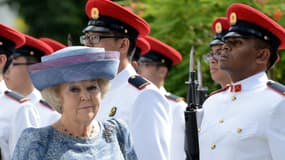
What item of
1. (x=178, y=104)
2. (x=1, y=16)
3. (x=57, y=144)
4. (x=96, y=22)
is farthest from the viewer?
(x=1, y=16)

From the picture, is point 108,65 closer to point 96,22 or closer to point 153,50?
point 96,22

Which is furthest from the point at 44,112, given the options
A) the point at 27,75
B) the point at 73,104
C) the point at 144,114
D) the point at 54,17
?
the point at 54,17

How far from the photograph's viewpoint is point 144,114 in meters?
7.57

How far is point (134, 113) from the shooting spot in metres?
7.61

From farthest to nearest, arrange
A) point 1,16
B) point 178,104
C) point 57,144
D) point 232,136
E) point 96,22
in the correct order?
point 1,16 → point 178,104 → point 96,22 → point 232,136 → point 57,144

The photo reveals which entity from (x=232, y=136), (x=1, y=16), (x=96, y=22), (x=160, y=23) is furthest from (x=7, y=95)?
(x=1, y=16)

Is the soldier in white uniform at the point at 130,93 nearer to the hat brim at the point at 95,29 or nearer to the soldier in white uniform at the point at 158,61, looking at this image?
the hat brim at the point at 95,29

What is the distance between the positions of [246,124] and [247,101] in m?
0.23

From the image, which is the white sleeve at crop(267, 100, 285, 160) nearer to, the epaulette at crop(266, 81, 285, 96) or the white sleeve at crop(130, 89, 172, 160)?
the epaulette at crop(266, 81, 285, 96)

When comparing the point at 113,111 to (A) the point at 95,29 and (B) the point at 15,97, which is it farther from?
(B) the point at 15,97

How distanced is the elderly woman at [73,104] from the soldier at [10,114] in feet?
6.61

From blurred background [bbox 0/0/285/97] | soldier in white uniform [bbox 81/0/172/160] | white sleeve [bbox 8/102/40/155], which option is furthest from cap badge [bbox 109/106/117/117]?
blurred background [bbox 0/0/285/97]

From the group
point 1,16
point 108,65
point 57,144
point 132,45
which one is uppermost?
point 1,16

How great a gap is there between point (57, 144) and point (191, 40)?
20.6 ft
